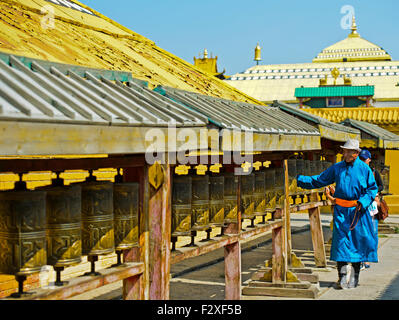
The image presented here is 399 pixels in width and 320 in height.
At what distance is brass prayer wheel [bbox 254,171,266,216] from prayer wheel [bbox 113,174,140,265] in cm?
239

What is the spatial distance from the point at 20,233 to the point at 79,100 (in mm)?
731

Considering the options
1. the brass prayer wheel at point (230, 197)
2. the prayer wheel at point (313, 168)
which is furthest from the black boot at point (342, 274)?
the brass prayer wheel at point (230, 197)

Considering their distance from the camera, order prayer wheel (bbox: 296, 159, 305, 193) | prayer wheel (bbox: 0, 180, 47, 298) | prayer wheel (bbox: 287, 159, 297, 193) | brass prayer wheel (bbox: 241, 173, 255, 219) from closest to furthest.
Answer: prayer wheel (bbox: 0, 180, 47, 298)
brass prayer wheel (bbox: 241, 173, 255, 219)
prayer wheel (bbox: 287, 159, 297, 193)
prayer wheel (bbox: 296, 159, 305, 193)

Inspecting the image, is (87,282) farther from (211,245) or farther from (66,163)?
(211,245)

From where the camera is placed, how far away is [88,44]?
328 inches

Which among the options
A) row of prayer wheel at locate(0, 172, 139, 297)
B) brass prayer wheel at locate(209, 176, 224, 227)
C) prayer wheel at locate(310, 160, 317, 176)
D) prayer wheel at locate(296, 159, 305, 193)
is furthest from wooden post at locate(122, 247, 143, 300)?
prayer wheel at locate(310, 160, 317, 176)

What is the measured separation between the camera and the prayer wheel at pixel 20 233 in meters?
3.47

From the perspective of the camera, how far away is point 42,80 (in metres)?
3.55

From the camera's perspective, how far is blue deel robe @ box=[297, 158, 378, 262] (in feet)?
22.9

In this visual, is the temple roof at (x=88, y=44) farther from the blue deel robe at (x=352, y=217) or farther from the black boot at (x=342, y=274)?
the black boot at (x=342, y=274)

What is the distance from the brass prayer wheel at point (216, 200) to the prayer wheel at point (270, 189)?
1376 mm

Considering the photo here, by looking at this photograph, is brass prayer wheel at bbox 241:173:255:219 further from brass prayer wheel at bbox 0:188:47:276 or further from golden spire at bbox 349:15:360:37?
golden spire at bbox 349:15:360:37

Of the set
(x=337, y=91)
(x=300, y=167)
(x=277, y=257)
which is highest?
(x=337, y=91)

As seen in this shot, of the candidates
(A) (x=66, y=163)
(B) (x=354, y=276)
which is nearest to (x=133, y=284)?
(A) (x=66, y=163)
